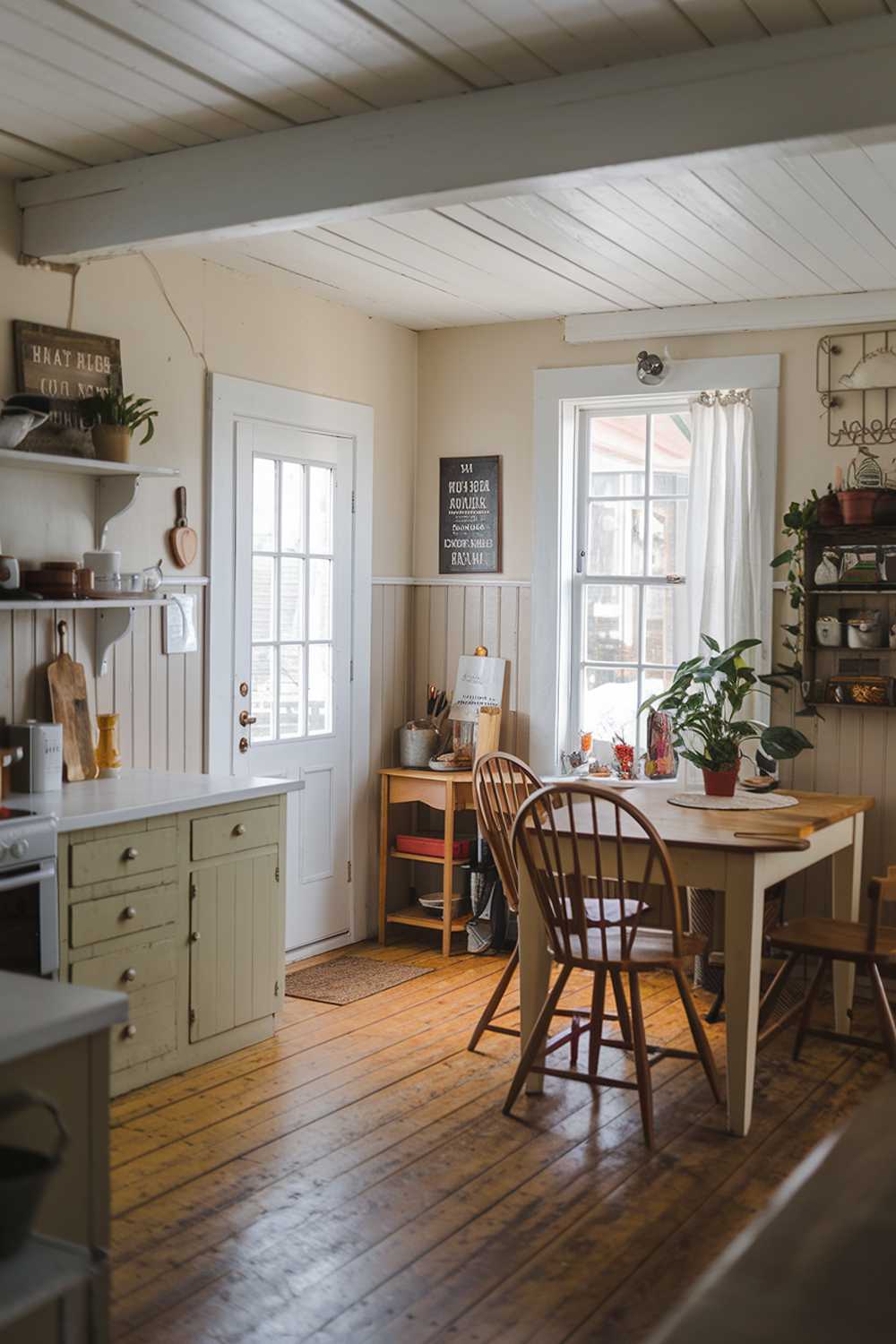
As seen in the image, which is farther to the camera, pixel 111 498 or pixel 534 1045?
pixel 111 498

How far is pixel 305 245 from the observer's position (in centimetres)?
455

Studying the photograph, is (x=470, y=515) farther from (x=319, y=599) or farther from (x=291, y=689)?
(x=291, y=689)

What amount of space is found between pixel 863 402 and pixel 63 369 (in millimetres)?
2893

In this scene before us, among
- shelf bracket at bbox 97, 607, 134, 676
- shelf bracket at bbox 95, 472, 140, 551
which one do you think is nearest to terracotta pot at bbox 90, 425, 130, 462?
shelf bracket at bbox 95, 472, 140, 551

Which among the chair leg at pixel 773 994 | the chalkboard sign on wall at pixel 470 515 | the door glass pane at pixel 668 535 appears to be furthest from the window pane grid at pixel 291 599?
the chair leg at pixel 773 994

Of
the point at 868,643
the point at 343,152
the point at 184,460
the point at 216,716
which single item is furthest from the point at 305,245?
the point at 868,643

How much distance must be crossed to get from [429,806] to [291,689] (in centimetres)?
89

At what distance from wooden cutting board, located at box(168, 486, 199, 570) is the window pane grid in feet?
1.34

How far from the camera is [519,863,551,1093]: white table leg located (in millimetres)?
3926

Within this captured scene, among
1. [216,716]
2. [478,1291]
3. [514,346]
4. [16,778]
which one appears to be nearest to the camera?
[478,1291]

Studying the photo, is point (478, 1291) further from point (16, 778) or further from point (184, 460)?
point (184, 460)

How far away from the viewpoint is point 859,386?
5.01 metres

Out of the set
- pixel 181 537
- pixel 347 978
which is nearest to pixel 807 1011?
pixel 347 978

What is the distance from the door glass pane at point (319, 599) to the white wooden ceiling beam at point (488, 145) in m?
1.75
